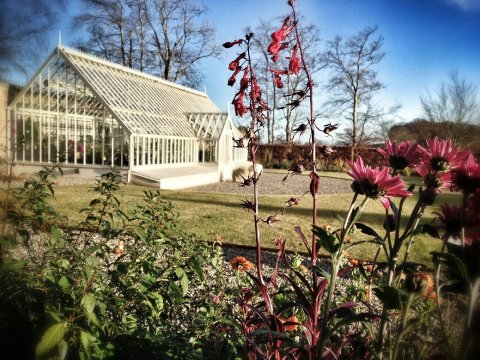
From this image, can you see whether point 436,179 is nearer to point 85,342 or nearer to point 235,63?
point 235,63

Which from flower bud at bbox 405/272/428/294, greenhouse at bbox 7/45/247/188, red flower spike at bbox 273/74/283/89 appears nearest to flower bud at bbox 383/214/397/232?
flower bud at bbox 405/272/428/294

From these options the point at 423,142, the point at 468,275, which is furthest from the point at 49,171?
the point at 468,275

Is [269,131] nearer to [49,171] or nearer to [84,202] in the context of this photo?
[49,171]

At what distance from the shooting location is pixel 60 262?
1294 mm

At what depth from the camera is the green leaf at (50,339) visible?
2.36 ft

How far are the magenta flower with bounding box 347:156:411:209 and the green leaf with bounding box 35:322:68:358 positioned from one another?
0.60 m

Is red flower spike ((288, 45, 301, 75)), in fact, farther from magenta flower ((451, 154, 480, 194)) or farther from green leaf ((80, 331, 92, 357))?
green leaf ((80, 331, 92, 357))

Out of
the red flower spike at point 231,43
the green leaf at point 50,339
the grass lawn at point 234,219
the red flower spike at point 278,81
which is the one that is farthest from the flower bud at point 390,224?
the grass lawn at point 234,219

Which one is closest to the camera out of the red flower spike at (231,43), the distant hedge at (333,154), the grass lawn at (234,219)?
the distant hedge at (333,154)

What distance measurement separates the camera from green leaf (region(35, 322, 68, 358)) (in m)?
0.72

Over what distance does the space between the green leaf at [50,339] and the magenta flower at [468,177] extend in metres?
0.71

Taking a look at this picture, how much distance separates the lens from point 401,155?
2.03 ft

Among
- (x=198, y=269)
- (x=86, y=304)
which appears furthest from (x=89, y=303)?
(x=198, y=269)

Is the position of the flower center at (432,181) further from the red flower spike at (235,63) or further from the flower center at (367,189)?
the red flower spike at (235,63)
